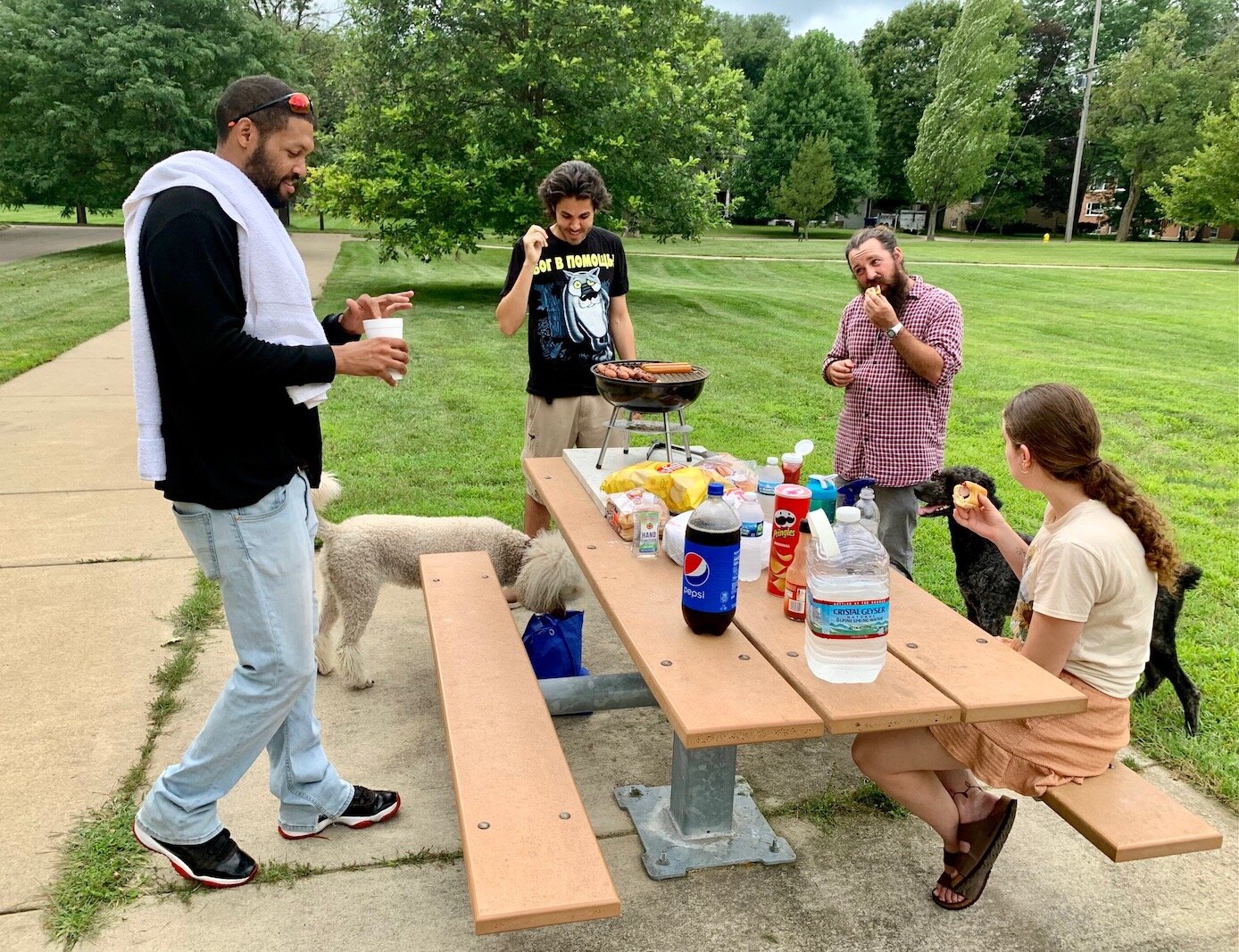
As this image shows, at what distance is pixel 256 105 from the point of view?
2.26 metres

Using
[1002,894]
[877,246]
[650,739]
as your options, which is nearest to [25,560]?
[650,739]

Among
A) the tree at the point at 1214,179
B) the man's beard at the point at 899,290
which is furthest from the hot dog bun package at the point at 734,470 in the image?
the tree at the point at 1214,179

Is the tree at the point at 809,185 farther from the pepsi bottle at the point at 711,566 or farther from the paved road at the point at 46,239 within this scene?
the pepsi bottle at the point at 711,566

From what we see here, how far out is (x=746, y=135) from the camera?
16.8 meters

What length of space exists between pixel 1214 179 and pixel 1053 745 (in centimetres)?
3796

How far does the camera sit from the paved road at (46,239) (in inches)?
948

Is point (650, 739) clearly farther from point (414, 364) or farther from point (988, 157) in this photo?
point (988, 157)

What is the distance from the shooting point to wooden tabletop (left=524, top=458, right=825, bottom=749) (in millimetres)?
2076

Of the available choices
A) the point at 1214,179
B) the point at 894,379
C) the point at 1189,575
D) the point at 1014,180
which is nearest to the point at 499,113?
the point at 894,379

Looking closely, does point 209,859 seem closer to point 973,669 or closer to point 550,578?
point 550,578

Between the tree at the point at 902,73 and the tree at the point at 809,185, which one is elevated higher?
the tree at the point at 902,73

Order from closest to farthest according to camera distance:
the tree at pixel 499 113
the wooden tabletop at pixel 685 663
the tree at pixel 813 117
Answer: the wooden tabletop at pixel 685 663 < the tree at pixel 499 113 < the tree at pixel 813 117

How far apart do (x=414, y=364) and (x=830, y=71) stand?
140 ft

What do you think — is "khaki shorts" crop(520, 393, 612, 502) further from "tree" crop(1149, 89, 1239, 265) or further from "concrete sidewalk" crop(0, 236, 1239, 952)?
"tree" crop(1149, 89, 1239, 265)
